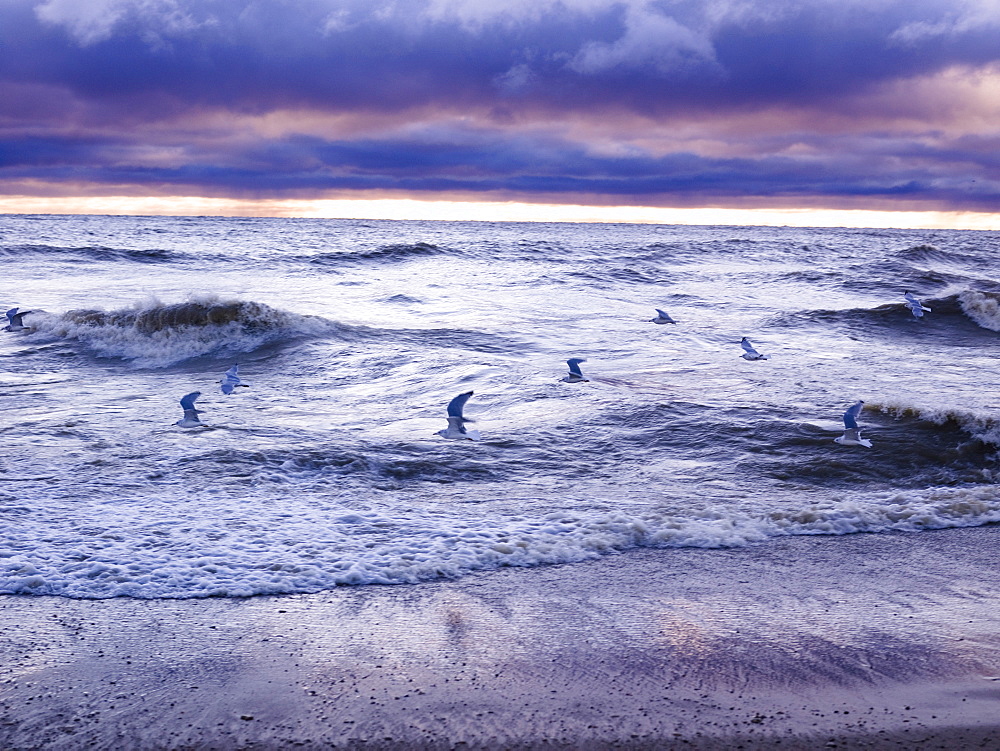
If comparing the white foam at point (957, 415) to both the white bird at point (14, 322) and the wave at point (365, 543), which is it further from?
the white bird at point (14, 322)

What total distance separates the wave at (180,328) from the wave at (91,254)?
14.7 meters

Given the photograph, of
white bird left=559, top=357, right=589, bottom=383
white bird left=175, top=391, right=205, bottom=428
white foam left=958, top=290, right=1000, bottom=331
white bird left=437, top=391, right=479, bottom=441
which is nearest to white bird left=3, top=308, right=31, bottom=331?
white bird left=175, top=391, right=205, bottom=428

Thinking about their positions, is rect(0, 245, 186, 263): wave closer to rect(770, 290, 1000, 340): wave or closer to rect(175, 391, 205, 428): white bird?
rect(770, 290, 1000, 340): wave

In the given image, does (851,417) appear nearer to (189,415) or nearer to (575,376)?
(575,376)

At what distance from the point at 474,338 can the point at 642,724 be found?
1059 cm

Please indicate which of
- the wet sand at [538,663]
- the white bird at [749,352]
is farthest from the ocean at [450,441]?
the wet sand at [538,663]

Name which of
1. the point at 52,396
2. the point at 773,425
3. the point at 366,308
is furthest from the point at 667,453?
the point at 366,308

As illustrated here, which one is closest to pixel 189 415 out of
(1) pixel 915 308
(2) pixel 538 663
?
(2) pixel 538 663

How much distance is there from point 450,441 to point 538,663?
12.6ft

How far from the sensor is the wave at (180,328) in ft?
41.9

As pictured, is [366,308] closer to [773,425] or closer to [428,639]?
[773,425]

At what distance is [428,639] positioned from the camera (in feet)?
11.8

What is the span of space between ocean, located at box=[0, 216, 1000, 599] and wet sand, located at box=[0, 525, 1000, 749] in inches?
14.9

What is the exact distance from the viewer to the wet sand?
2.90m
